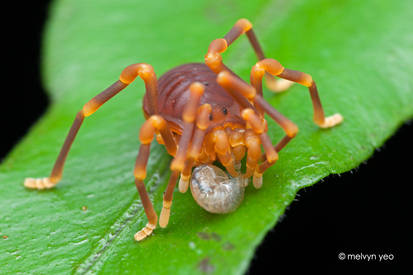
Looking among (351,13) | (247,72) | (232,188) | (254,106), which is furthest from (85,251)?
(351,13)

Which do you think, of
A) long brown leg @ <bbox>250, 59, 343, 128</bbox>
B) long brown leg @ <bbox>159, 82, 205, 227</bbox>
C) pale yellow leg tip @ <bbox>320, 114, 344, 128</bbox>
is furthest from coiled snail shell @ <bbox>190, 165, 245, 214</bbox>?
pale yellow leg tip @ <bbox>320, 114, 344, 128</bbox>

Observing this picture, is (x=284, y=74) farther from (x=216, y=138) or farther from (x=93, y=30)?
(x=93, y=30)

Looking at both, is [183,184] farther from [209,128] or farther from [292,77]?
[292,77]

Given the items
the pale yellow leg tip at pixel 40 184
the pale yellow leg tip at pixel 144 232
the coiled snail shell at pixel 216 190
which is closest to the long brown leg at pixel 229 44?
the coiled snail shell at pixel 216 190

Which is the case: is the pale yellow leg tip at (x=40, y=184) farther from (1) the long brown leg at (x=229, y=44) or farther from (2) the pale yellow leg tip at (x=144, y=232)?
(1) the long brown leg at (x=229, y=44)

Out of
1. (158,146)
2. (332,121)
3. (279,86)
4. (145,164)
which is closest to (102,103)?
(158,146)

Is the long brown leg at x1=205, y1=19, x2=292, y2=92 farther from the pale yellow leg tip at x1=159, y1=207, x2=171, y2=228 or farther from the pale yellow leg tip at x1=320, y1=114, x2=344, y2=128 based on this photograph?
the pale yellow leg tip at x1=159, y1=207, x2=171, y2=228
